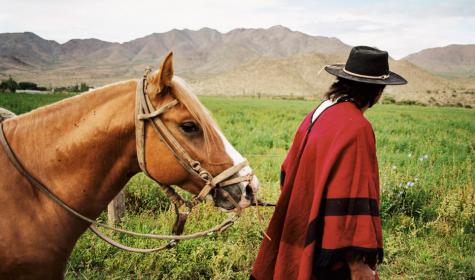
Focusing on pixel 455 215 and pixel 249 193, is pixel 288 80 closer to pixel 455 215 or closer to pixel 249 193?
pixel 455 215

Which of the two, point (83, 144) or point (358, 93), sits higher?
point (358, 93)

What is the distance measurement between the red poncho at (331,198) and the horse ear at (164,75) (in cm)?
102

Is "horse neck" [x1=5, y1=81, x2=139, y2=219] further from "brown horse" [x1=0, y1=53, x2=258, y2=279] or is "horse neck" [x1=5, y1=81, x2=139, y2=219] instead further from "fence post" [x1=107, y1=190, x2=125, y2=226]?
"fence post" [x1=107, y1=190, x2=125, y2=226]

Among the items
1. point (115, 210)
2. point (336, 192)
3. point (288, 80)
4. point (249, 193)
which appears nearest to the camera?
point (336, 192)

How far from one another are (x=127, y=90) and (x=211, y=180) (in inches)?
33.1

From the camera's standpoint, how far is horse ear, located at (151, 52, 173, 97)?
211cm

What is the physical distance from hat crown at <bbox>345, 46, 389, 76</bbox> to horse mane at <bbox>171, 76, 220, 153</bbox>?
1012 mm

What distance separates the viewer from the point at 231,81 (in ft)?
370

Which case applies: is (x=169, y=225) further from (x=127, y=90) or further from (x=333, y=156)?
(x=333, y=156)

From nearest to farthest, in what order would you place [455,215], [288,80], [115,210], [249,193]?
1. [249,193]
2. [115,210]
3. [455,215]
4. [288,80]

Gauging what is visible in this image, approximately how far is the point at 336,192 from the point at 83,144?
5.47 ft

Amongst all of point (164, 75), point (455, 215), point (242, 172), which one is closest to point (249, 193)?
point (242, 172)

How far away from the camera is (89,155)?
229 centimetres

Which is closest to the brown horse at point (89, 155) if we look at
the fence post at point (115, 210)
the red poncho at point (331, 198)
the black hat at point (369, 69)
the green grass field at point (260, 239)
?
the red poncho at point (331, 198)
